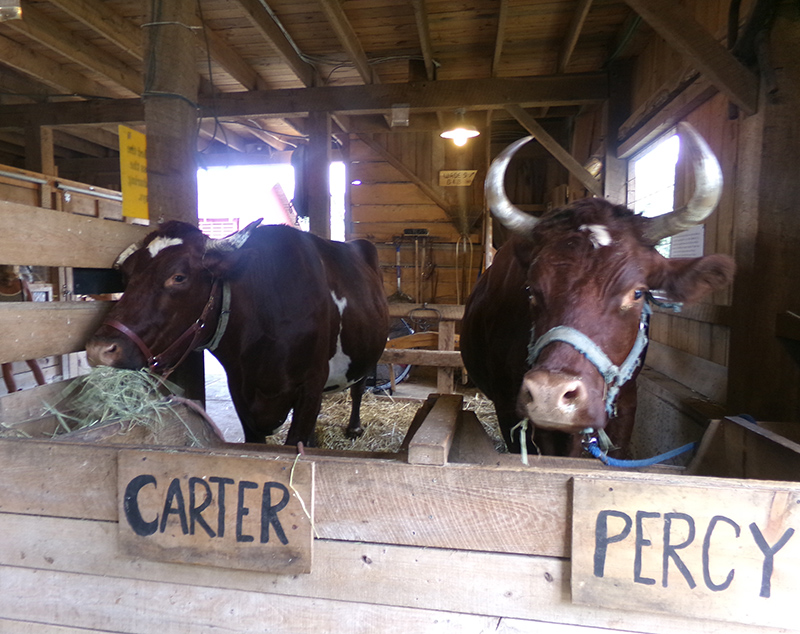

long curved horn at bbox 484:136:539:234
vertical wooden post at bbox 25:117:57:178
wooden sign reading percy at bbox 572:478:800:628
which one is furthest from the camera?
vertical wooden post at bbox 25:117:57:178

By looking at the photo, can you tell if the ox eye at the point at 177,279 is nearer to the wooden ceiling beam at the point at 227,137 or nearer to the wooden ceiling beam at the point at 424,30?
the wooden ceiling beam at the point at 424,30

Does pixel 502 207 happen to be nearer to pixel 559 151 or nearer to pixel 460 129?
pixel 559 151

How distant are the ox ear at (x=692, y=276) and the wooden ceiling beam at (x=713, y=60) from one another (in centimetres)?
112

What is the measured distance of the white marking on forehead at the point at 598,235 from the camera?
160 centimetres

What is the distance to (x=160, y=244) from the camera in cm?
214

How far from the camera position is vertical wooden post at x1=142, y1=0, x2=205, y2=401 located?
2.26 metres

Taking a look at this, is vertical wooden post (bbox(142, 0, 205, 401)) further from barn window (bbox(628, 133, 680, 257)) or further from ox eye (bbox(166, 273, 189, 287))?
barn window (bbox(628, 133, 680, 257))

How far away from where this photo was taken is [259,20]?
3760 mm

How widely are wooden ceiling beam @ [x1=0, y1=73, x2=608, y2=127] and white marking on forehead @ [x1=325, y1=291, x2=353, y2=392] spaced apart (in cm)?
209

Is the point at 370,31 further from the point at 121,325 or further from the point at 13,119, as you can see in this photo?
the point at 13,119

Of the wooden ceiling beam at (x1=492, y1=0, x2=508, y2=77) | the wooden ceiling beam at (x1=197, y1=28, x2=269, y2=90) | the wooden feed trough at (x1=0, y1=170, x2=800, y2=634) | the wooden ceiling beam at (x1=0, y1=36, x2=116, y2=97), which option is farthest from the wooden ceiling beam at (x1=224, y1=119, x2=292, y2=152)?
the wooden feed trough at (x1=0, y1=170, x2=800, y2=634)

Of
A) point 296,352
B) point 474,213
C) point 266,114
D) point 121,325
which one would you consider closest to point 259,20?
point 266,114

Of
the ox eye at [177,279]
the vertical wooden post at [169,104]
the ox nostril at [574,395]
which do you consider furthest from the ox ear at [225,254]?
the ox nostril at [574,395]

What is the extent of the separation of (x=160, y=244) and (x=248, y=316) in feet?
2.05
